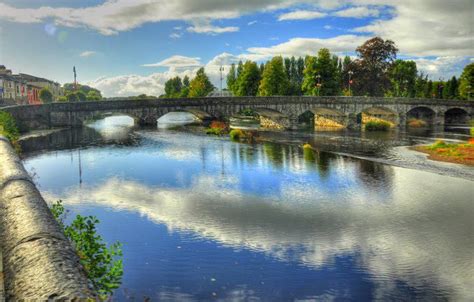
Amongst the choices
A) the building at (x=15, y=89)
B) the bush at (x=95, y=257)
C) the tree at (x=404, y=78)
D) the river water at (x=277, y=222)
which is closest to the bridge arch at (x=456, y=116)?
the tree at (x=404, y=78)

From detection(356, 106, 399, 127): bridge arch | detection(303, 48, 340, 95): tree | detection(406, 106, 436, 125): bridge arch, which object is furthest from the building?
detection(406, 106, 436, 125): bridge arch

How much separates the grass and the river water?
248 cm

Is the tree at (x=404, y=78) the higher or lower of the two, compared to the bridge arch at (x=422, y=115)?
higher

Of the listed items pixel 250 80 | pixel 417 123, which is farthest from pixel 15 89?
pixel 417 123

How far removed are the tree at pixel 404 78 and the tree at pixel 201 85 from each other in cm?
6345

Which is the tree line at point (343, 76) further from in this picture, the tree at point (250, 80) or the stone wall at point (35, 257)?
the stone wall at point (35, 257)

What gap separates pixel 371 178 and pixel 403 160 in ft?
34.9

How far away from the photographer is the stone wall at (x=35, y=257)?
25.8 ft

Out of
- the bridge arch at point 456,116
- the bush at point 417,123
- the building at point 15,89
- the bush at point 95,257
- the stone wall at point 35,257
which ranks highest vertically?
the building at point 15,89

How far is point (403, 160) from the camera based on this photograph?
40594 millimetres

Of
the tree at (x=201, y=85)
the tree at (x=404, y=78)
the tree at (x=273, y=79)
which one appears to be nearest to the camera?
the tree at (x=273, y=79)

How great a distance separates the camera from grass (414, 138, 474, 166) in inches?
1570

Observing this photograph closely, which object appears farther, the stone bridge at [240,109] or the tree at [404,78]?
the tree at [404,78]

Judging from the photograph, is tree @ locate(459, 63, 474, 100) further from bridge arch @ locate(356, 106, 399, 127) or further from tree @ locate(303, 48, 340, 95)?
tree @ locate(303, 48, 340, 95)
